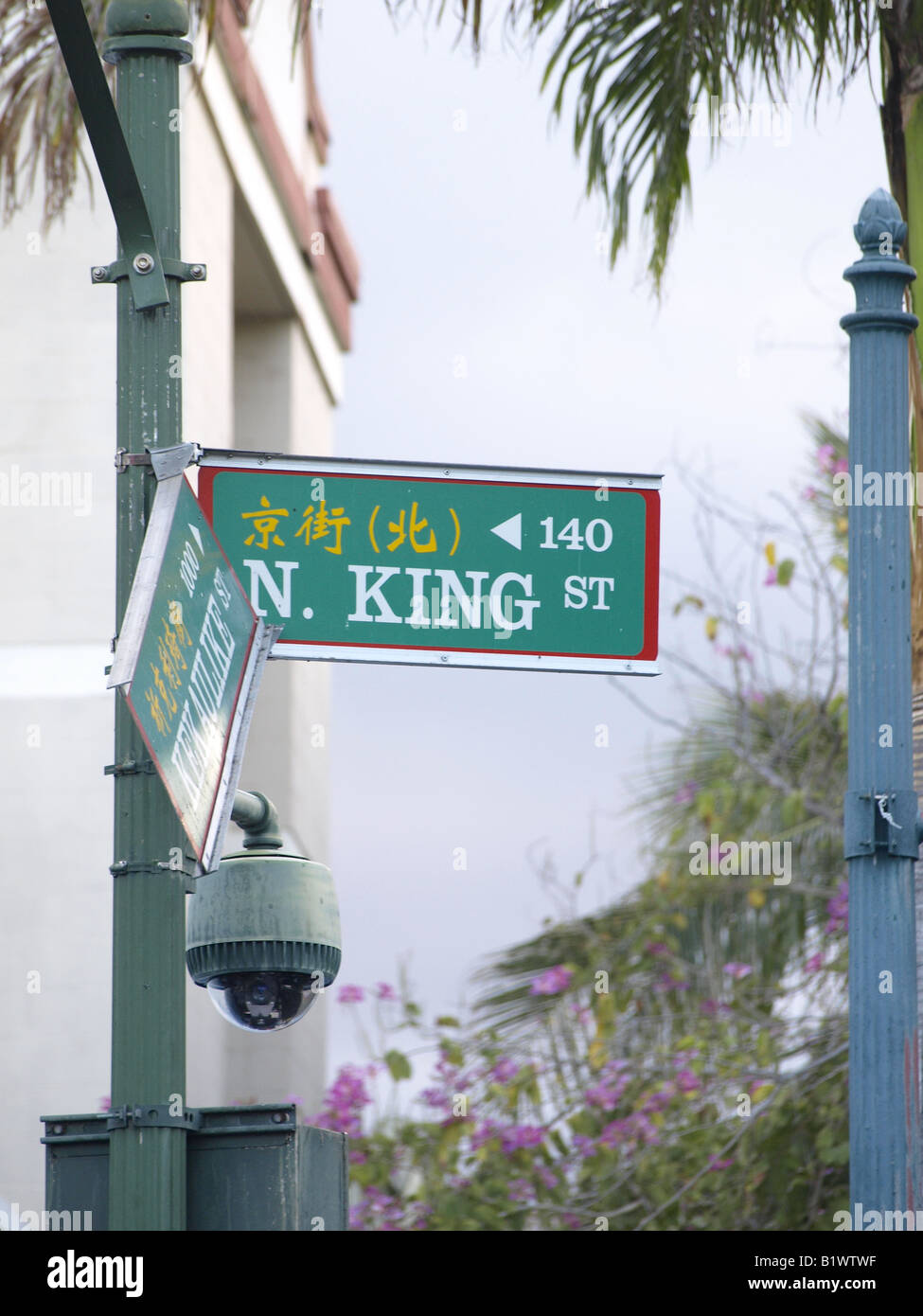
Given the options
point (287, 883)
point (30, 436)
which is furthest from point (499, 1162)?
point (287, 883)

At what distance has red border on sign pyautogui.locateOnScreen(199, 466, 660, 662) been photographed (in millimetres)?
4023

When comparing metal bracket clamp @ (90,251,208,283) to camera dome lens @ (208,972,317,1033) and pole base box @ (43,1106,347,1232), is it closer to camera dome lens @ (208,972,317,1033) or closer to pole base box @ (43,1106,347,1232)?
camera dome lens @ (208,972,317,1033)

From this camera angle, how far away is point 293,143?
1720cm

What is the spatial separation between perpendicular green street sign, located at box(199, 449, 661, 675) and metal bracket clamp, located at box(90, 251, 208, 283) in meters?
0.39

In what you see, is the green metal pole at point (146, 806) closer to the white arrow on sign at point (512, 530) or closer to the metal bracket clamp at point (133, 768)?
the metal bracket clamp at point (133, 768)

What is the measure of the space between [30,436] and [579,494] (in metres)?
8.79

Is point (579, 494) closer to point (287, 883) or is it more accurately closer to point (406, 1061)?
point (287, 883)

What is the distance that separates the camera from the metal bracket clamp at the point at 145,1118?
3.57 m

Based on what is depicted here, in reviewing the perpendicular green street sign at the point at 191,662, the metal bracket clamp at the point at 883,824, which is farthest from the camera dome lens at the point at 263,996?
the metal bracket clamp at the point at 883,824

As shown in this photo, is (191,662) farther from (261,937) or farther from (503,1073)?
(503,1073)

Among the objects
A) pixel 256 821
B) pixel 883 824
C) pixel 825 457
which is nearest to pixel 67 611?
pixel 825 457

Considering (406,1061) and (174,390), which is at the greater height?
(174,390)

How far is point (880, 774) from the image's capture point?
163 inches
